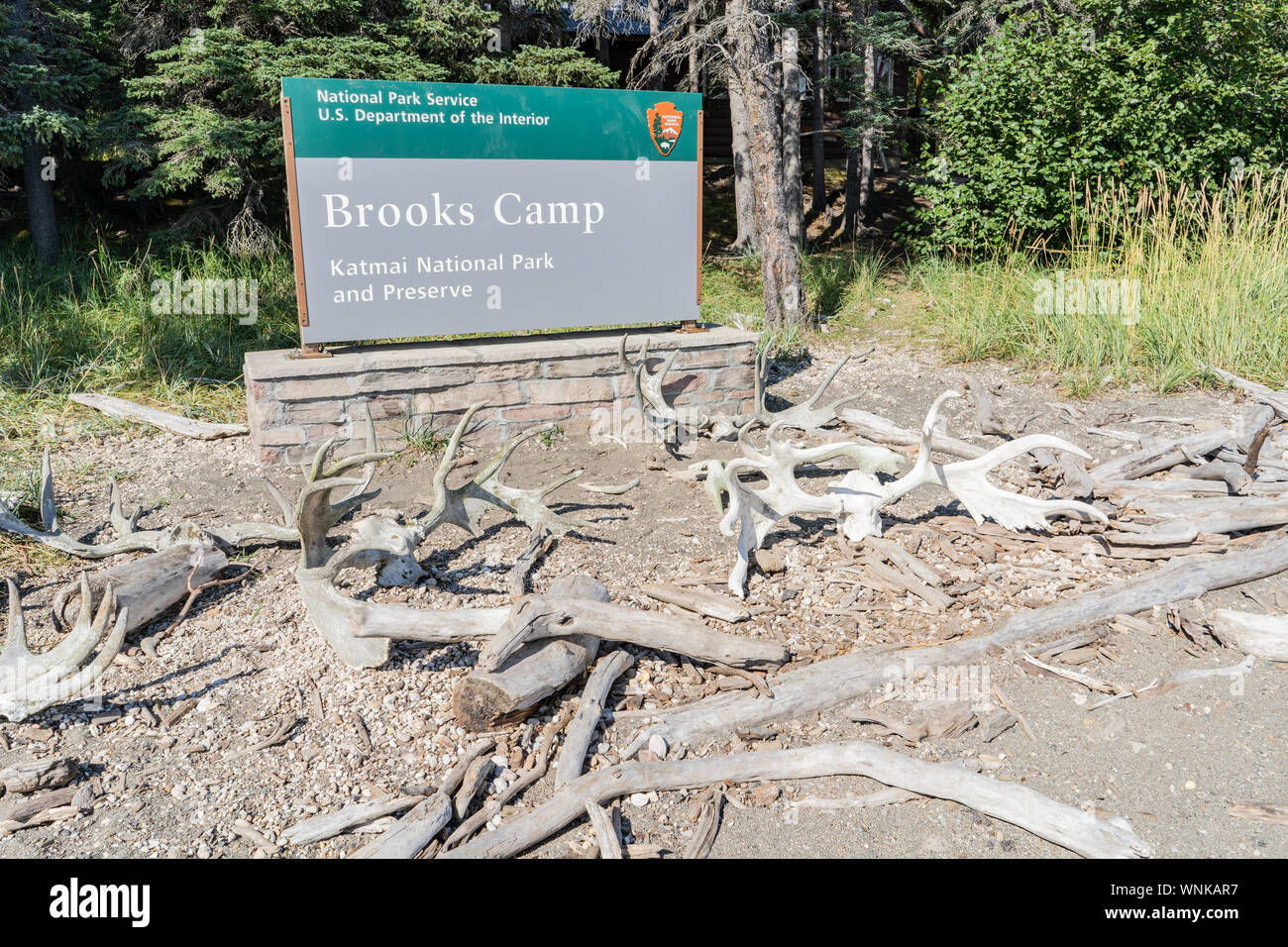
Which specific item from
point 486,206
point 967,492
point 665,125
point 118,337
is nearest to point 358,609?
point 967,492

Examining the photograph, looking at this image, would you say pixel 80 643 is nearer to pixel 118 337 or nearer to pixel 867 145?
pixel 118 337

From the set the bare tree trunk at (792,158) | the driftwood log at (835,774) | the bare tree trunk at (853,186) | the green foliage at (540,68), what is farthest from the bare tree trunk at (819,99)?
the driftwood log at (835,774)

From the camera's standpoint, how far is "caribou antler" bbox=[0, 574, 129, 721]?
2.78 m

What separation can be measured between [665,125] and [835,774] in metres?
4.54

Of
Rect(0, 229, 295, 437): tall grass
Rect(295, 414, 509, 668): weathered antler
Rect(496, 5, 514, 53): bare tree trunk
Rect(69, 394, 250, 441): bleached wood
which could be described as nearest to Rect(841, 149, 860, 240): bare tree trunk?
Rect(496, 5, 514, 53): bare tree trunk

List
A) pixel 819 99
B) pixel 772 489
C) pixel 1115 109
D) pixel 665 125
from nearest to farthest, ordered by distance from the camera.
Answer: pixel 772 489, pixel 665 125, pixel 1115 109, pixel 819 99

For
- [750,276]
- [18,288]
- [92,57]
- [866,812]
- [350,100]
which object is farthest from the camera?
[750,276]

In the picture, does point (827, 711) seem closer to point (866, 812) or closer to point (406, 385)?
point (866, 812)

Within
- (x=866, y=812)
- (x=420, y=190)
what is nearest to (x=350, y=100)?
(x=420, y=190)

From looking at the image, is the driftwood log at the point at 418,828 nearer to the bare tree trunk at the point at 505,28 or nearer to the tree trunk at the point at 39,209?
the tree trunk at the point at 39,209

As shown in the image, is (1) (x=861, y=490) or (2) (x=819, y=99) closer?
(1) (x=861, y=490)

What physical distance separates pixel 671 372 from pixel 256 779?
3928mm

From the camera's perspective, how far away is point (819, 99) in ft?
47.6

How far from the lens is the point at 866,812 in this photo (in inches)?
101
